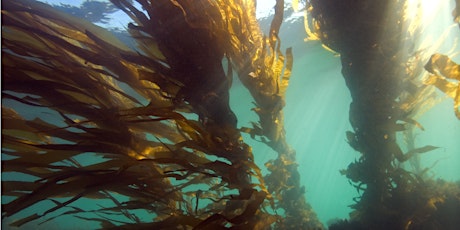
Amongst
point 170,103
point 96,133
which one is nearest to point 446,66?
point 170,103

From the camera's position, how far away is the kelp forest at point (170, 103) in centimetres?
231

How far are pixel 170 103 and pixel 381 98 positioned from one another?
8.78ft

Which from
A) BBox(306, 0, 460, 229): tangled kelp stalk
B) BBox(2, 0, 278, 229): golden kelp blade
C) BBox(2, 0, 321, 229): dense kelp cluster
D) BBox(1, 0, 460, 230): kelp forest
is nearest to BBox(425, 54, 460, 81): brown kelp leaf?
BBox(1, 0, 460, 230): kelp forest

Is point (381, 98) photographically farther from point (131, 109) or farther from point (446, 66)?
point (131, 109)

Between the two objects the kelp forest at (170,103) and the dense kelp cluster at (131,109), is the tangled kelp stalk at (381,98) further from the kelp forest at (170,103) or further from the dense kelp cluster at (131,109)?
the dense kelp cluster at (131,109)

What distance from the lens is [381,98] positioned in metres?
3.90

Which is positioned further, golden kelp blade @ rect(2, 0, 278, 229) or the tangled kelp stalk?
the tangled kelp stalk

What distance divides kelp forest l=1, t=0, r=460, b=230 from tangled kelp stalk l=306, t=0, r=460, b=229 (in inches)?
0.7

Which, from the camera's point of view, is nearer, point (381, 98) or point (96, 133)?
point (96, 133)

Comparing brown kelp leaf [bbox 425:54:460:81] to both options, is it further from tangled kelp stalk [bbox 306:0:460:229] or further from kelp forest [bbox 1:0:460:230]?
tangled kelp stalk [bbox 306:0:460:229]

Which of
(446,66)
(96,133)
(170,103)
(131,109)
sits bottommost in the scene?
(96,133)

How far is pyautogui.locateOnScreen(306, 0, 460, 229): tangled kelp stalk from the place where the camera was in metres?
3.59

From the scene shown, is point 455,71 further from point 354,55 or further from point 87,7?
point 87,7

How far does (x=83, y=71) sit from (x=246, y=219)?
70.7 inches
